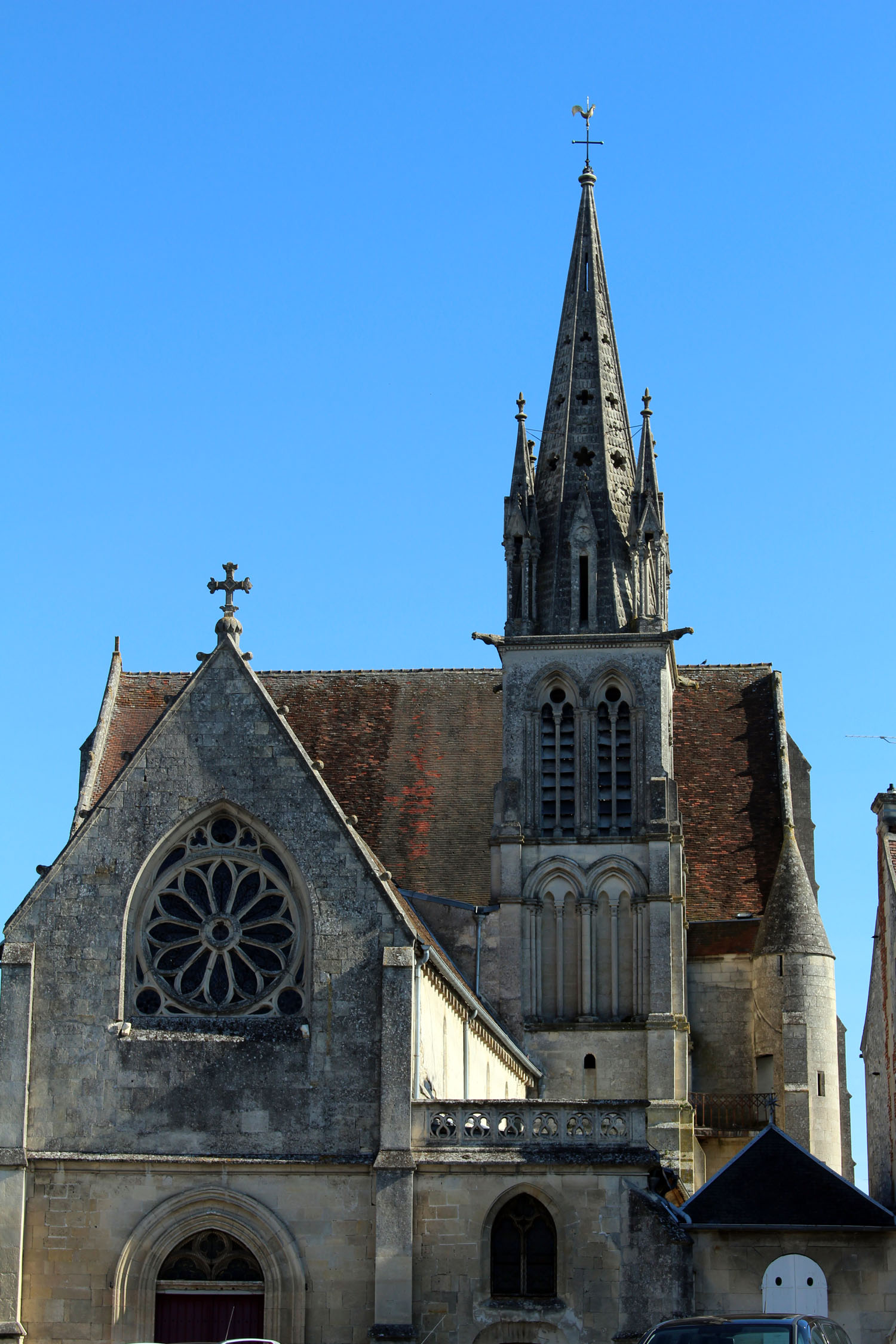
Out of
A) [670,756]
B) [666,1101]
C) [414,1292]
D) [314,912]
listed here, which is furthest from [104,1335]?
[670,756]

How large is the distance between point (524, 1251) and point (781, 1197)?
3312 millimetres

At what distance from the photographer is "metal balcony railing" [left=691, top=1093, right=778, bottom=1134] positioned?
128 feet

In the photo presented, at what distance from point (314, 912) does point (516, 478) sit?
1470 cm

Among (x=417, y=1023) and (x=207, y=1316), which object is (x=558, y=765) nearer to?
(x=417, y=1023)

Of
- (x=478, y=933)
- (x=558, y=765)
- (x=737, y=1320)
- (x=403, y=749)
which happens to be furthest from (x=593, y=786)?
(x=737, y=1320)

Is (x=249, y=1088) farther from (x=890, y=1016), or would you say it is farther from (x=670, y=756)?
(x=670, y=756)

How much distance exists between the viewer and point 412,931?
27.4 metres

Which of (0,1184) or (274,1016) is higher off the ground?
(274,1016)

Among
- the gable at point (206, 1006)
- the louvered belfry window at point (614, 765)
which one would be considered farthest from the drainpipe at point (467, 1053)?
the louvered belfry window at point (614, 765)

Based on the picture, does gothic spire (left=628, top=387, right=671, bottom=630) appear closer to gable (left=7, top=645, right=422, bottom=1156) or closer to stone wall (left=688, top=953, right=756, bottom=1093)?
stone wall (left=688, top=953, right=756, bottom=1093)

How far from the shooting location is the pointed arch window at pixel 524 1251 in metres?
26.4

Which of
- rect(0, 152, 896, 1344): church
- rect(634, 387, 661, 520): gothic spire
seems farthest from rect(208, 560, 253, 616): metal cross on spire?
rect(634, 387, 661, 520): gothic spire

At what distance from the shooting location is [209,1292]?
2661 centimetres

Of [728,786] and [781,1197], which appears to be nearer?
[781,1197]
